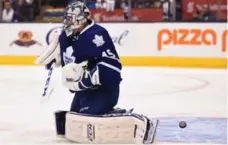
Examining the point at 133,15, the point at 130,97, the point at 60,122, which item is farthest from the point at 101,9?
the point at 60,122

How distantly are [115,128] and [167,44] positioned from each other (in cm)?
697

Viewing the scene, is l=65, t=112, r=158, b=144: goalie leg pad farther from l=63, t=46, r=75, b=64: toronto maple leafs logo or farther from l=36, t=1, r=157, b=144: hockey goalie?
l=63, t=46, r=75, b=64: toronto maple leafs logo

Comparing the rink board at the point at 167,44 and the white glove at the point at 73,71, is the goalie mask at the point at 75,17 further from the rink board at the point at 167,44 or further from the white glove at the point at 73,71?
the rink board at the point at 167,44

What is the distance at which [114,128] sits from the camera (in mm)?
4102

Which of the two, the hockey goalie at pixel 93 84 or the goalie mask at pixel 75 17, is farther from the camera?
the goalie mask at pixel 75 17

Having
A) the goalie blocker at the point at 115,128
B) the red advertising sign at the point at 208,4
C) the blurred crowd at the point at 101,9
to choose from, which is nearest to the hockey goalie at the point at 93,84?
the goalie blocker at the point at 115,128

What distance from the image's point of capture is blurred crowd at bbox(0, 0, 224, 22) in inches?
437

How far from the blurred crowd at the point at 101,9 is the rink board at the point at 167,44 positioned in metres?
0.19

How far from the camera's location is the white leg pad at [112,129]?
409 centimetres

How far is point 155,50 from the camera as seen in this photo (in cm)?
1105

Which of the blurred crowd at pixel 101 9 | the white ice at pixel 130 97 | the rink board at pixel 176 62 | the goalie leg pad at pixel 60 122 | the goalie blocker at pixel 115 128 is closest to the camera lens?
the goalie blocker at pixel 115 128

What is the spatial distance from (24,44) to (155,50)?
2.25 m

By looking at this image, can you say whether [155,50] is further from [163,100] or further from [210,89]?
[163,100]

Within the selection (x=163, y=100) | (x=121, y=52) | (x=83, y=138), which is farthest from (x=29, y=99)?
(x=121, y=52)
